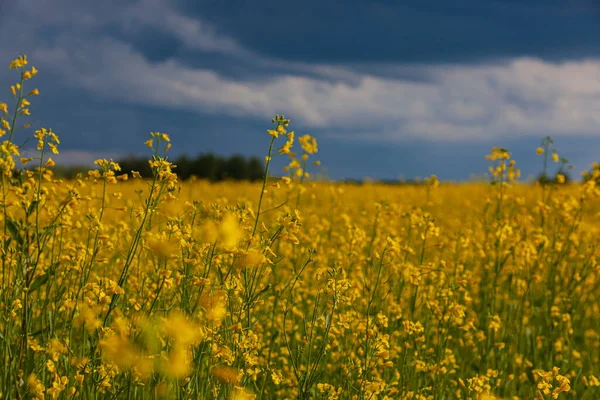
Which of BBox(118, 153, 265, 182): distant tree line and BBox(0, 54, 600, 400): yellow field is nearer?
BBox(0, 54, 600, 400): yellow field

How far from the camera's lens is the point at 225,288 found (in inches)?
98.2

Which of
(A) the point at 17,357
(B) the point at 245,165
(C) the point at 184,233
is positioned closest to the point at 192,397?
(C) the point at 184,233

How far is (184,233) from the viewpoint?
2.57m

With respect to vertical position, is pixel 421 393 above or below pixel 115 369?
below

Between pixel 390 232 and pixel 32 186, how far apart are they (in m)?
3.48

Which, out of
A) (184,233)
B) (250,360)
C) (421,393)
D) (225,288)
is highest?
(184,233)

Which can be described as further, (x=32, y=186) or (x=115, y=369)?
(x=32, y=186)

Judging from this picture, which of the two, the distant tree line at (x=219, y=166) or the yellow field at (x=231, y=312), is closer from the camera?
the yellow field at (x=231, y=312)

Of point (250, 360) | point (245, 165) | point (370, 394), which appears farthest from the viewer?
point (245, 165)

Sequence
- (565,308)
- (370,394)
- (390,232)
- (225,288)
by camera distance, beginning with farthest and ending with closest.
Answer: (390,232)
(565,308)
(370,394)
(225,288)

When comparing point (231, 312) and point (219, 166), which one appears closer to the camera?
point (231, 312)

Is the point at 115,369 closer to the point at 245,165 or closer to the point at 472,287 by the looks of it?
the point at 472,287

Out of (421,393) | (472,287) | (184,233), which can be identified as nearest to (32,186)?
(184,233)

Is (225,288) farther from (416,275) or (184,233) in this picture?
(416,275)
